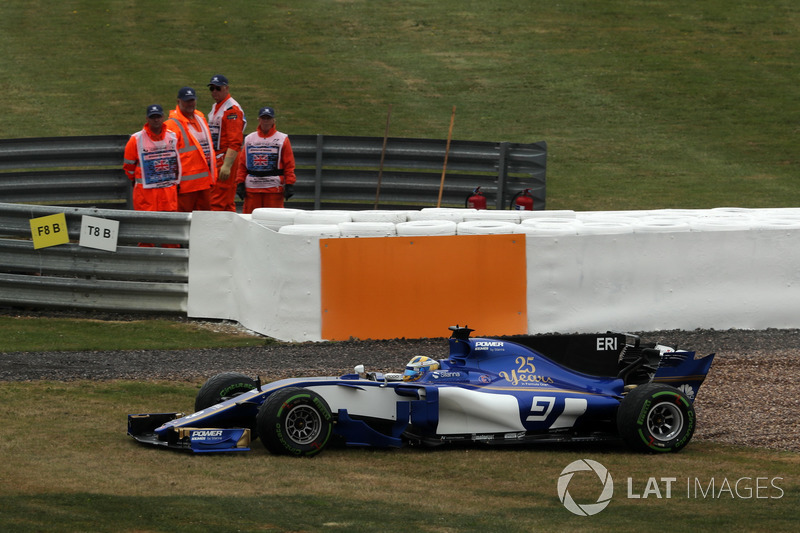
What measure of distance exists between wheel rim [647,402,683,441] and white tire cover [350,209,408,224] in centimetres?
524

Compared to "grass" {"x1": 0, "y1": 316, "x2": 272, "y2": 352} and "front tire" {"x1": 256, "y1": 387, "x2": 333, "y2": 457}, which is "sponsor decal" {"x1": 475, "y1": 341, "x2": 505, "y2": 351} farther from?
"grass" {"x1": 0, "y1": 316, "x2": 272, "y2": 352}

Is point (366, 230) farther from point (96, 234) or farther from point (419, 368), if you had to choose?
point (419, 368)

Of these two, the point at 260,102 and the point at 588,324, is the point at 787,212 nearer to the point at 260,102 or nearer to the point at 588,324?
the point at 588,324

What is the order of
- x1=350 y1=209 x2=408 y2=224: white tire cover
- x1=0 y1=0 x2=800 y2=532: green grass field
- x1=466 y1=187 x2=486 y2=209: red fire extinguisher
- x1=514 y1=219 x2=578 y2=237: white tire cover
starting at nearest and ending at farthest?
x1=0 y1=0 x2=800 y2=532: green grass field
x1=514 y1=219 x2=578 y2=237: white tire cover
x1=350 y1=209 x2=408 y2=224: white tire cover
x1=466 y1=187 x2=486 y2=209: red fire extinguisher

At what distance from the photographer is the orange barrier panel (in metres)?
12.0

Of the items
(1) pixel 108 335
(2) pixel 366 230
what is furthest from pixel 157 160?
(2) pixel 366 230

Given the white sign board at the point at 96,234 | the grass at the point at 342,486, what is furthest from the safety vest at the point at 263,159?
the grass at the point at 342,486

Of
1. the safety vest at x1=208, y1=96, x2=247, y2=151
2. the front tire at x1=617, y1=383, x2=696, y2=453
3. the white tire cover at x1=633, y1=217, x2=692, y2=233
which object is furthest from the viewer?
the safety vest at x1=208, y1=96, x2=247, y2=151

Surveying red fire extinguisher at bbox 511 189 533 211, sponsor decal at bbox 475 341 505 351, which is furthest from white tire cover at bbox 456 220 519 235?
red fire extinguisher at bbox 511 189 533 211

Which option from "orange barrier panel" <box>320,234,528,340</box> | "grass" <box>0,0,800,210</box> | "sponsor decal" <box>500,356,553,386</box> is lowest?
"sponsor decal" <box>500,356,553,386</box>

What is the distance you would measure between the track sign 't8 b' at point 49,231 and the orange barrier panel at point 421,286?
10.1ft

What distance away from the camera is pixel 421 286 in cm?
1209

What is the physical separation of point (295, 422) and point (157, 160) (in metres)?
6.78

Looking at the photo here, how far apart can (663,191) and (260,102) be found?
8758 millimetres
